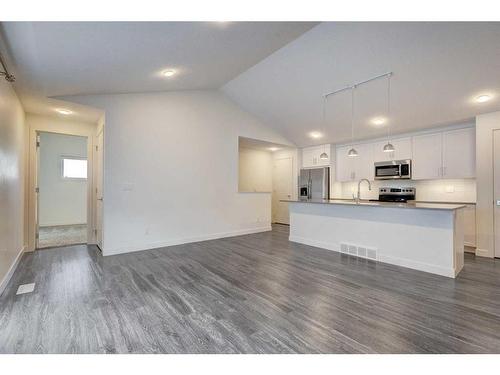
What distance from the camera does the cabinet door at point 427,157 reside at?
191 inches

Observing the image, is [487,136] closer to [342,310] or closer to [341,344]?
[342,310]

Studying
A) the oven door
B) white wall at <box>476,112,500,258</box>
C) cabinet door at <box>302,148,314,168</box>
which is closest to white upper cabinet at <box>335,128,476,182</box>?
the oven door

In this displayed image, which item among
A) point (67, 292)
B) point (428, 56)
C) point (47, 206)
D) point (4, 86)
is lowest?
point (67, 292)

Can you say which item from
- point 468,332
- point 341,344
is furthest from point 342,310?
point 468,332

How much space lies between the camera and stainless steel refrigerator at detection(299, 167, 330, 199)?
6.53 m

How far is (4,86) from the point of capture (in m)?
2.76

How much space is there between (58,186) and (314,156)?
7.55 meters

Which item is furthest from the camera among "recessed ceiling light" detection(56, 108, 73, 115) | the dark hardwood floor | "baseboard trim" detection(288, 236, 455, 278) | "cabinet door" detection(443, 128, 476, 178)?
"cabinet door" detection(443, 128, 476, 178)

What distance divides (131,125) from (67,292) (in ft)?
9.31

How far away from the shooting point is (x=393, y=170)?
17.7 feet

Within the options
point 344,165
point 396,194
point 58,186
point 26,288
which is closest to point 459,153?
point 396,194

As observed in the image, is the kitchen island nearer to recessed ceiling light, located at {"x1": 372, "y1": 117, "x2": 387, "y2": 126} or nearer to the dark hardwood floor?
the dark hardwood floor

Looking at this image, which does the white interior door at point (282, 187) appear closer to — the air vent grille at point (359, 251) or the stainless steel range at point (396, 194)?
the stainless steel range at point (396, 194)

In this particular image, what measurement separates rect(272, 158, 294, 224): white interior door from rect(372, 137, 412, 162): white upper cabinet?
243cm
